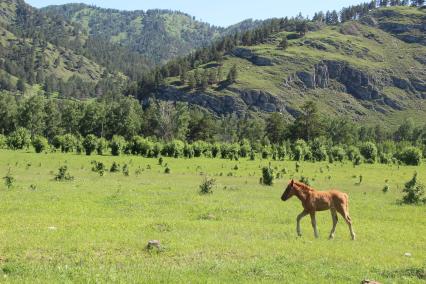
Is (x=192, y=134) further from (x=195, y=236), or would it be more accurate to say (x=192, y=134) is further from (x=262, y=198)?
(x=195, y=236)

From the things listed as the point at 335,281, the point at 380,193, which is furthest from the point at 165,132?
the point at 335,281

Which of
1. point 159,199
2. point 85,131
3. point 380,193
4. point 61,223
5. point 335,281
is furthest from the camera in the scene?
point 85,131

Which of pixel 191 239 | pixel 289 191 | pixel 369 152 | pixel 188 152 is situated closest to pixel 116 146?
pixel 188 152

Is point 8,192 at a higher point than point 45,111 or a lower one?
lower

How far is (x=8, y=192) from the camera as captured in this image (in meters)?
32.8

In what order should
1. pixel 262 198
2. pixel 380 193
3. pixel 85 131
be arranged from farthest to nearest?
pixel 85 131 < pixel 380 193 < pixel 262 198

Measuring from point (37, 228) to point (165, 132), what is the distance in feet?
413

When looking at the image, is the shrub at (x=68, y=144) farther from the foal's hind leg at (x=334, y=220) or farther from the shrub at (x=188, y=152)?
the foal's hind leg at (x=334, y=220)

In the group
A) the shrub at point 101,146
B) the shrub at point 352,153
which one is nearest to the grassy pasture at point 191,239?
the shrub at point 101,146

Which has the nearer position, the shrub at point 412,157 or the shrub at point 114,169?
the shrub at point 114,169

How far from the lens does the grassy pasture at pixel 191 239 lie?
13594mm

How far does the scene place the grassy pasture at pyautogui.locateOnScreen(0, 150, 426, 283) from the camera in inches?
535

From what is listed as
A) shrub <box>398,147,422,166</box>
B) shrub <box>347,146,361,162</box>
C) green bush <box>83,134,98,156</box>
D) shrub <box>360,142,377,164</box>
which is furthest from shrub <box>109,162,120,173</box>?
shrub <box>398,147,422,166</box>

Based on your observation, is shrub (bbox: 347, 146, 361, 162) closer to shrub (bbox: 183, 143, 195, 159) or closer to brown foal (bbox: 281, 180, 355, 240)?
shrub (bbox: 183, 143, 195, 159)
